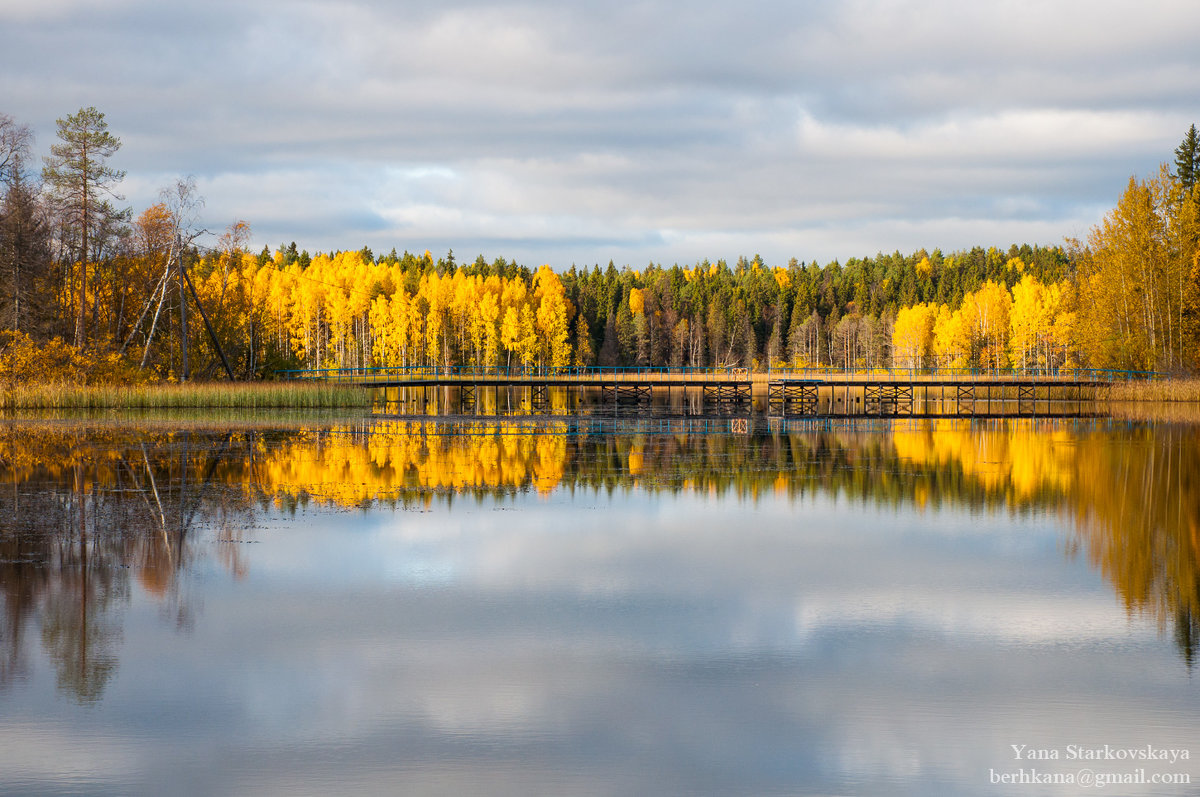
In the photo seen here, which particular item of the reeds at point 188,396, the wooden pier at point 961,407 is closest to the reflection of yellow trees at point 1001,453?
the wooden pier at point 961,407

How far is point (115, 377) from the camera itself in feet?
172

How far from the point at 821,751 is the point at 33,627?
337 inches

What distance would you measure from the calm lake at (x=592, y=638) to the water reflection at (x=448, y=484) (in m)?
0.13

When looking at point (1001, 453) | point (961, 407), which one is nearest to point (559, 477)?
point (1001, 453)

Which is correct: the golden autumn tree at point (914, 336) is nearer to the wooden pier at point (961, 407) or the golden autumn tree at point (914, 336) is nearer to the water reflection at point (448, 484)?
the wooden pier at point (961, 407)

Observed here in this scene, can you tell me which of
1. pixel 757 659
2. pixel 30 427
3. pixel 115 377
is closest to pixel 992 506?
pixel 757 659

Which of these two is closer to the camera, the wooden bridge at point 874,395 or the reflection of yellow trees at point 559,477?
the reflection of yellow trees at point 559,477

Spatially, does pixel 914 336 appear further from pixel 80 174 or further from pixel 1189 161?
pixel 80 174

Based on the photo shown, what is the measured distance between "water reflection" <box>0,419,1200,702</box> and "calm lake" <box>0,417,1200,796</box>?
0.13 meters

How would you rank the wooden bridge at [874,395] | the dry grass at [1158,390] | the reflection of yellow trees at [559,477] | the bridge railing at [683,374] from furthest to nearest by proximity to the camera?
the bridge railing at [683,374] → the wooden bridge at [874,395] → the dry grass at [1158,390] → the reflection of yellow trees at [559,477]

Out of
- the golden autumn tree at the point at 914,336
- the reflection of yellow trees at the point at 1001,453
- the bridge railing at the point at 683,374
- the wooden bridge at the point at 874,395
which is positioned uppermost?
the golden autumn tree at the point at 914,336

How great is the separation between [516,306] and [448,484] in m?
109

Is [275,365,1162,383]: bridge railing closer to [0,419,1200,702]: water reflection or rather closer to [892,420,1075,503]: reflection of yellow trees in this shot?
[892,420,1075,503]: reflection of yellow trees

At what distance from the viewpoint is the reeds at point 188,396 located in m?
48.9
